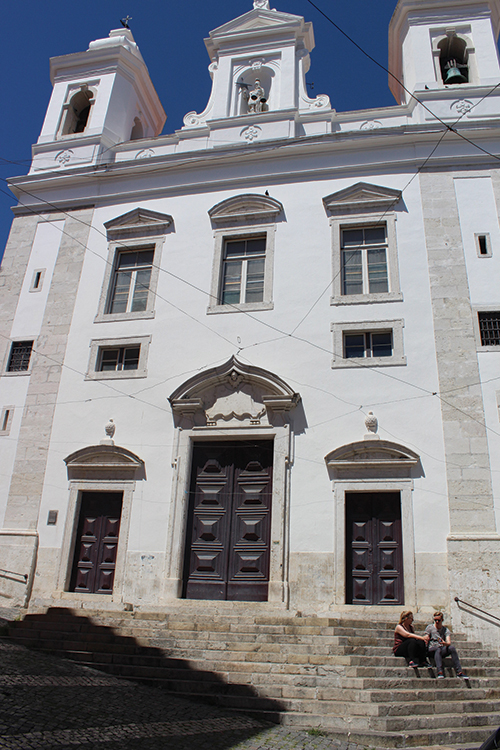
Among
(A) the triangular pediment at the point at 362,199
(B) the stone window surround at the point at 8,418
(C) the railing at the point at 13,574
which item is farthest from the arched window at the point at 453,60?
(C) the railing at the point at 13,574

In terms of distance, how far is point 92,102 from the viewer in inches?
646

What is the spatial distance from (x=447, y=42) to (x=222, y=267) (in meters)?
8.17

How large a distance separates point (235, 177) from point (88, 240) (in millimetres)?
3785

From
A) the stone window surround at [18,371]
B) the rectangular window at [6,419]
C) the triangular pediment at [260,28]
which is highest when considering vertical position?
the triangular pediment at [260,28]

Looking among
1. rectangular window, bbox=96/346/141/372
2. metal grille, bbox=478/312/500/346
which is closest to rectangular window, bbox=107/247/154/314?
rectangular window, bbox=96/346/141/372

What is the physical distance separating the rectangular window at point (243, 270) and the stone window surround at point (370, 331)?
1966mm

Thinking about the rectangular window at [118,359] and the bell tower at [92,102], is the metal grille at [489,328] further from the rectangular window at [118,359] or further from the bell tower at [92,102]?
the bell tower at [92,102]

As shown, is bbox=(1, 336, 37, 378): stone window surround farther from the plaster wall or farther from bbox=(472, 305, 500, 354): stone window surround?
bbox=(472, 305, 500, 354): stone window surround

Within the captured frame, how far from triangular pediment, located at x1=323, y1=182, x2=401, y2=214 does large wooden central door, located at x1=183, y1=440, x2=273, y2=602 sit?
5.36 meters

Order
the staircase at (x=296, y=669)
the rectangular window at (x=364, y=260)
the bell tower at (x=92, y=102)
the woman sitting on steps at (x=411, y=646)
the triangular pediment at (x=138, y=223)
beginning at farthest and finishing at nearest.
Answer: the bell tower at (x=92, y=102) → the triangular pediment at (x=138, y=223) → the rectangular window at (x=364, y=260) → the woman sitting on steps at (x=411, y=646) → the staircase at (x=296, y=669)

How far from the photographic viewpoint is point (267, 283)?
40.8 feet

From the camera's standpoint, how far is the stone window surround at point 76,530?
10.8m

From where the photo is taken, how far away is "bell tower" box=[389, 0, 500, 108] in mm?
13930

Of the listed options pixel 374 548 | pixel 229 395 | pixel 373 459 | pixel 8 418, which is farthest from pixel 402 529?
pixel 8 418
